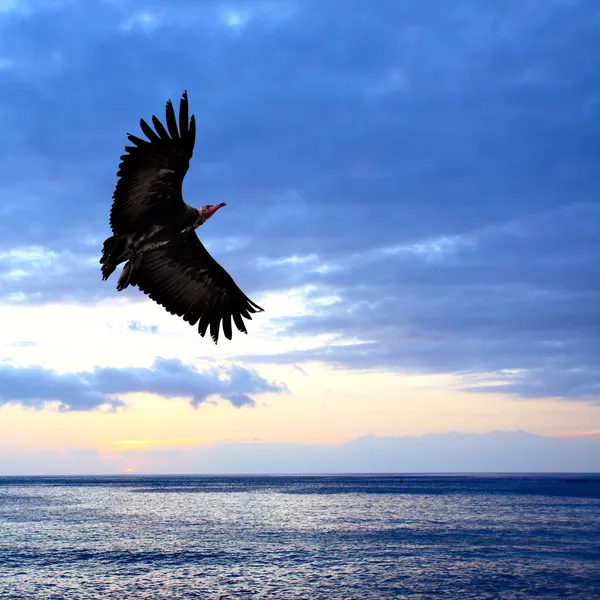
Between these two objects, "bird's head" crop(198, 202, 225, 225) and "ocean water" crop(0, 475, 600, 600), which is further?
"ocean water" crop(0, 475, 600, 600)

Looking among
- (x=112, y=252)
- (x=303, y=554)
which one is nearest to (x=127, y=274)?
(x=112, y=252)

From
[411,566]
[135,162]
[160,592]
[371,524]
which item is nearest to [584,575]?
[411,566]

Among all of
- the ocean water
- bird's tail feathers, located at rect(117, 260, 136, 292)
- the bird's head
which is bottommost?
the ocean water

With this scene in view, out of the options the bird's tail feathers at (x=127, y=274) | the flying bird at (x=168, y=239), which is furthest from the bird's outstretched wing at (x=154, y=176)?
the bird's tail feathers at (x=127, y=274)

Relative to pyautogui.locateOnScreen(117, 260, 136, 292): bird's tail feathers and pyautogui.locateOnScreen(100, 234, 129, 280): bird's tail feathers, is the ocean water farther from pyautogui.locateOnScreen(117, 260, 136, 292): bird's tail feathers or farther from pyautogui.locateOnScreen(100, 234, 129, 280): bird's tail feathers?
pyautogui.locateOnScreen(100, 234, 129, 280): bird's tail feathers

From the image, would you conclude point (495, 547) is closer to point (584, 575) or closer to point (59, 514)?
point (584, 575)

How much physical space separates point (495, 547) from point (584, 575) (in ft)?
45.3

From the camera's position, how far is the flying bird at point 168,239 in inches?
409

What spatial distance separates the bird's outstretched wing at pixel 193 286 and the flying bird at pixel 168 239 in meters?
0.02

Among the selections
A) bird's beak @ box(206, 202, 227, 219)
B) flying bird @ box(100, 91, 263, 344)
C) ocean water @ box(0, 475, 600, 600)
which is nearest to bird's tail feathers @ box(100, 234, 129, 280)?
flying bird @ box(100, 91, 263, 344)

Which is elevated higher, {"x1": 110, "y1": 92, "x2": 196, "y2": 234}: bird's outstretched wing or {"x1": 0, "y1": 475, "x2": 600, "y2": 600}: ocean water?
{"x1": 110, "y1": 92, "x2": 196, "y2": 234}: bird's outstretched wing

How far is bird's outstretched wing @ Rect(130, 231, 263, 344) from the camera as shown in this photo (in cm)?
1303

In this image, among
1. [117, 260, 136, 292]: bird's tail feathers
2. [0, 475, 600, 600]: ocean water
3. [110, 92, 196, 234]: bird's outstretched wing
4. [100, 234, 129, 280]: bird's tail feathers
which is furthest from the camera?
[0, 475, 600, 600]: ocean water

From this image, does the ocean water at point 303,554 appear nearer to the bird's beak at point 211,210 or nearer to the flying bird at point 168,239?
the flying bird at point 168,239
